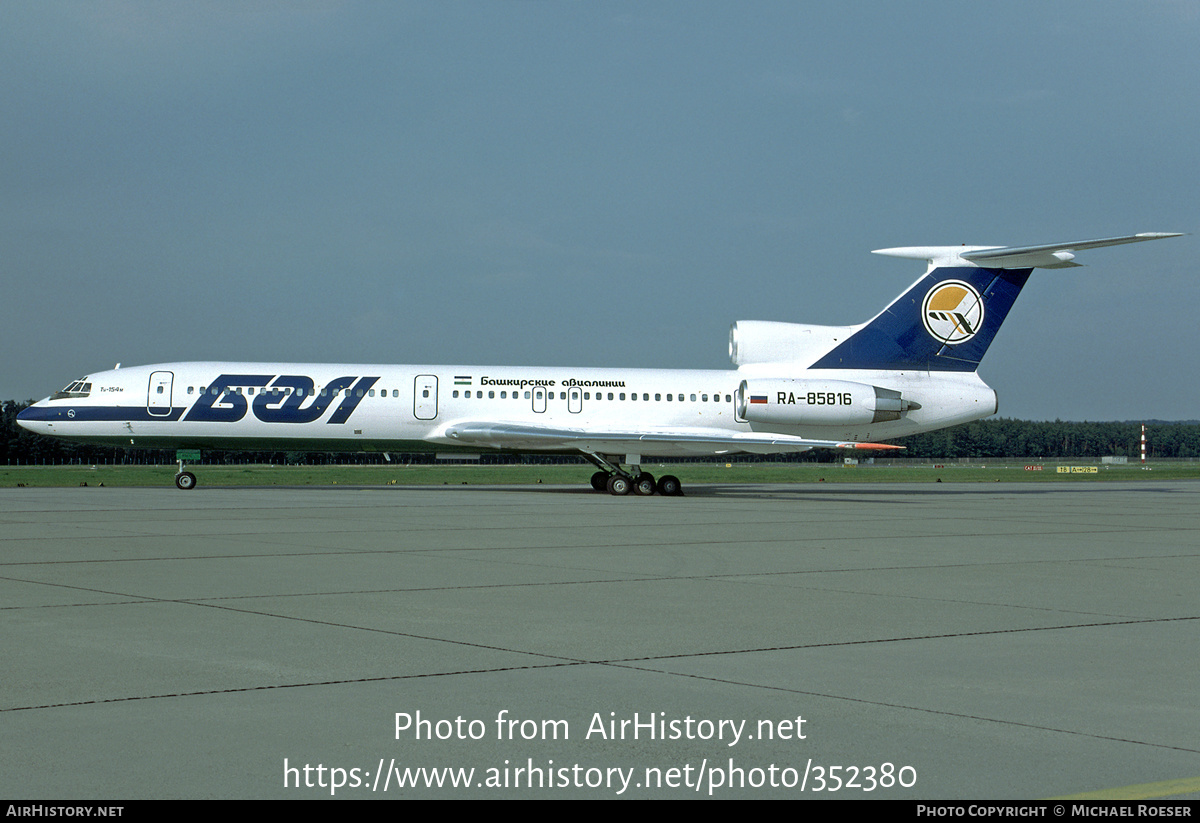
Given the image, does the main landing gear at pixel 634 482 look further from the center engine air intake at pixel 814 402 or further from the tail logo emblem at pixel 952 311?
the tail logo emblem at pixel 952 311

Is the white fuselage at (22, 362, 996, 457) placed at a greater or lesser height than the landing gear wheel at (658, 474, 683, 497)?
greater

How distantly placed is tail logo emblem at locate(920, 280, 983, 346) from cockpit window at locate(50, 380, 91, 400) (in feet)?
75.7

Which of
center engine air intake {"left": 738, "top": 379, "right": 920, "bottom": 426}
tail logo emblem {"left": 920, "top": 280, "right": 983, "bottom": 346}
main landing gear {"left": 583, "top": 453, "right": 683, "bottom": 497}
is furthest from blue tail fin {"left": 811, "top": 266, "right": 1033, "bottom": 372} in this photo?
main landing gear {"left": 583, "top": 453, "right": 683, "bottom": 497}

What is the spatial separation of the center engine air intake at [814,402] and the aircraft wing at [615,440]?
770 millimetres

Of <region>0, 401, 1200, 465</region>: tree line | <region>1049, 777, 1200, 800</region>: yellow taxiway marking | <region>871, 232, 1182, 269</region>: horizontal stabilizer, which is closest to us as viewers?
<region>1049, 777, 1200, 800</region>: yellow taxiway marking

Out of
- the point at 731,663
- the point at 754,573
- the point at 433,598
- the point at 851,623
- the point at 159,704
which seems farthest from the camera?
the point at 754,573

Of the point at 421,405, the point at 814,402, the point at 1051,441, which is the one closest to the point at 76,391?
the point at 421,405

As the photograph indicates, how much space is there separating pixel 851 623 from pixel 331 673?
4294mm

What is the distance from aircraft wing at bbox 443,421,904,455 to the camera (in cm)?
3142

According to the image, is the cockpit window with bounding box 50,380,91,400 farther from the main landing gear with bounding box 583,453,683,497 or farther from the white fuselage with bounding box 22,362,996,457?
the main landing gear with bounding box 583,453,683,497

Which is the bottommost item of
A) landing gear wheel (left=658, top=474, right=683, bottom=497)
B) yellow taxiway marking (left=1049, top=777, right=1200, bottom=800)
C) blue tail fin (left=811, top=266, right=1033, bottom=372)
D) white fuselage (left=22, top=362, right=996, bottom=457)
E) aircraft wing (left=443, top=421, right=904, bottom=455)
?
yellow taxiway marking (left=1049, top=777, right=1200, bottom=800)
